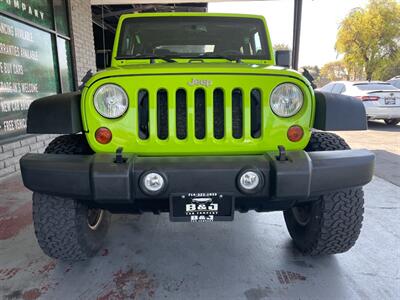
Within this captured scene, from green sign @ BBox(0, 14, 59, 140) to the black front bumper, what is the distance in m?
3.07

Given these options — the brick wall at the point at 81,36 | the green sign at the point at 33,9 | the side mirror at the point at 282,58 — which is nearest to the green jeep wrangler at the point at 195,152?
the side mirror at the point at 282,58

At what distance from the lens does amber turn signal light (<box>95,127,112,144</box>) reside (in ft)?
6.07

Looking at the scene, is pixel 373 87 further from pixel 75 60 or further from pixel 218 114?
pixel 218 114

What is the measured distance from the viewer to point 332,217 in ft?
6.75

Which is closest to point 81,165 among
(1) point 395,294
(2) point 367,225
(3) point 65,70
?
(1) point 395,294

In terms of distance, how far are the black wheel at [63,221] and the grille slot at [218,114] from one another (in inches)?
32.1

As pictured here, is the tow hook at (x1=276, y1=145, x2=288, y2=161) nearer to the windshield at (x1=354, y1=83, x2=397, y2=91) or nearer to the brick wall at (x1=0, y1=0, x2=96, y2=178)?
the brick wall at (x1=0, y1=0, x2=96, y2=178)

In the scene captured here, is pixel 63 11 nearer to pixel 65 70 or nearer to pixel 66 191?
pixel 65 70

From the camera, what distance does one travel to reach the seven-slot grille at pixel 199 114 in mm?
1822

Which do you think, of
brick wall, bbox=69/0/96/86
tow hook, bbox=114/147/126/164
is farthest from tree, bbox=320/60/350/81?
tow hook, bbox=114/147/126/164

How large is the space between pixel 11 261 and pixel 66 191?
1039 mm

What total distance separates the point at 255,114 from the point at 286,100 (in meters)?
0.19

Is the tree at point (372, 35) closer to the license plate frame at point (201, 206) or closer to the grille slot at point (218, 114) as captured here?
the grille slot at point (218, 114)

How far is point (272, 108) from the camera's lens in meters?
1.87
